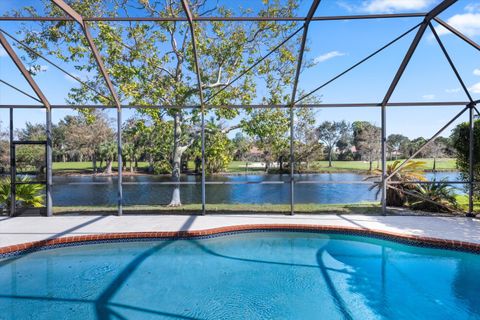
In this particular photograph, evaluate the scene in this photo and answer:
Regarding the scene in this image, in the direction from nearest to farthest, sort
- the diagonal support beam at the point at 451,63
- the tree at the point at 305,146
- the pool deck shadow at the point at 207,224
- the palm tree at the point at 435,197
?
the diagonal support beam at the point at 451,63 → the pool deck shadow at the point at 207,224 → the palm tree at the point at 435,197 → the tree at the point at 305,146

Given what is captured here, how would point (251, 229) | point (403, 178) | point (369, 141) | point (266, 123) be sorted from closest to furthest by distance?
1. point (251, 229)
2. point (403, 178)
3. point (266, 123)
4. point (369, 141)

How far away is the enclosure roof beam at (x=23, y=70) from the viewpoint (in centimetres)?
524

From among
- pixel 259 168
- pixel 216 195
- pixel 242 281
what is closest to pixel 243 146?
pixel 259 168

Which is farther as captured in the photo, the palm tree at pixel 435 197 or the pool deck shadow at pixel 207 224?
the palm tree at pixel 435 197

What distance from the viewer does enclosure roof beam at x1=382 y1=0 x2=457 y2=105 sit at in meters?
4.31

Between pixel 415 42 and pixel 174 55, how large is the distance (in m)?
6.59

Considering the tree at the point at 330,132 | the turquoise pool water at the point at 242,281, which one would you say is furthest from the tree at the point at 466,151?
the tree at the point at 330,132

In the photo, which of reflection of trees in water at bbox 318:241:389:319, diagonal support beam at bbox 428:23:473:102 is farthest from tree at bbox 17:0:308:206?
reflection of trees in water at bbox 318:241:389:319

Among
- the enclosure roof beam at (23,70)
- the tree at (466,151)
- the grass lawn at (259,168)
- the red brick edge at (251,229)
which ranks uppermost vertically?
the enclosure roof beam at (23,70)

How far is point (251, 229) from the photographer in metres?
6.06

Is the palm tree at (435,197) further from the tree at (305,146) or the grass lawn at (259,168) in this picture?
the grass lawn at (259,168)

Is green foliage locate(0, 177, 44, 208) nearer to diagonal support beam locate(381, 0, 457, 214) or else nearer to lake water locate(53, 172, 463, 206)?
lake water locate(53, 172, 463, 206)

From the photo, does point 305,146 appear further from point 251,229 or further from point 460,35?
point 460,35

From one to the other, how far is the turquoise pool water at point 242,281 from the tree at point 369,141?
3546 cm
